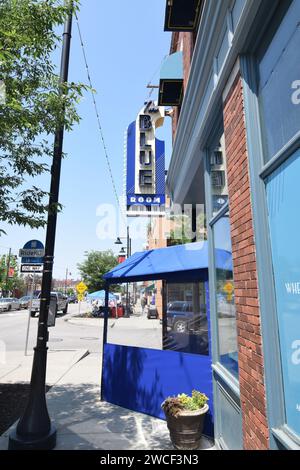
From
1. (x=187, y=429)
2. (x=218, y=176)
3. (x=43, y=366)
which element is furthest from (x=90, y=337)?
(x=218, y=176)

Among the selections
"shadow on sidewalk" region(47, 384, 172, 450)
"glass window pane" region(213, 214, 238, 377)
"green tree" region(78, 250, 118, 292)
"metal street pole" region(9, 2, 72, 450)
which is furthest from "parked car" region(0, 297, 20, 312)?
"glass window pane" region(213, 214, 238, 377)

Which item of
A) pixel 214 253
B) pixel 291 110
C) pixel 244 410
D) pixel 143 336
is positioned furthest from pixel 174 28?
pixel 244 410

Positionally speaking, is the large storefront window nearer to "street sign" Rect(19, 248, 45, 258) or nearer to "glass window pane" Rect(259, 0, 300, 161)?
"glass window pane" Rect(259, 0, 300, 161)

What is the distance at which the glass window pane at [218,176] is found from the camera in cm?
420

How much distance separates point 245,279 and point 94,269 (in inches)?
1313

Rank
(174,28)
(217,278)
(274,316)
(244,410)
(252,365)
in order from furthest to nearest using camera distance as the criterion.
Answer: (174,28) < (217,278) < (244,410) < (252,365) < (274,316)

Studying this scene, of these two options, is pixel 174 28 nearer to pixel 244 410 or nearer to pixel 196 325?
pixel 196 325

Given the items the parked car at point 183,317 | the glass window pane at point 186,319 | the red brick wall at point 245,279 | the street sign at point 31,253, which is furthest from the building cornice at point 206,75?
the street sign at point 31,253

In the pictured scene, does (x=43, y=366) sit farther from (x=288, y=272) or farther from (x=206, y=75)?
(x=206, y=75)

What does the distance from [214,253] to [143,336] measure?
3337 millimetres

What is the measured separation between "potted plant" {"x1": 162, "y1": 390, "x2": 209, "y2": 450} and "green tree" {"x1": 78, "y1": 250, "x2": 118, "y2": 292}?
3123cm

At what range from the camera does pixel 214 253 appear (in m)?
4.54

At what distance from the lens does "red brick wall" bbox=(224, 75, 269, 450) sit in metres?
2.75

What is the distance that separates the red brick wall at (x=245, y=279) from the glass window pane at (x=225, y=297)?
42 centimetres
